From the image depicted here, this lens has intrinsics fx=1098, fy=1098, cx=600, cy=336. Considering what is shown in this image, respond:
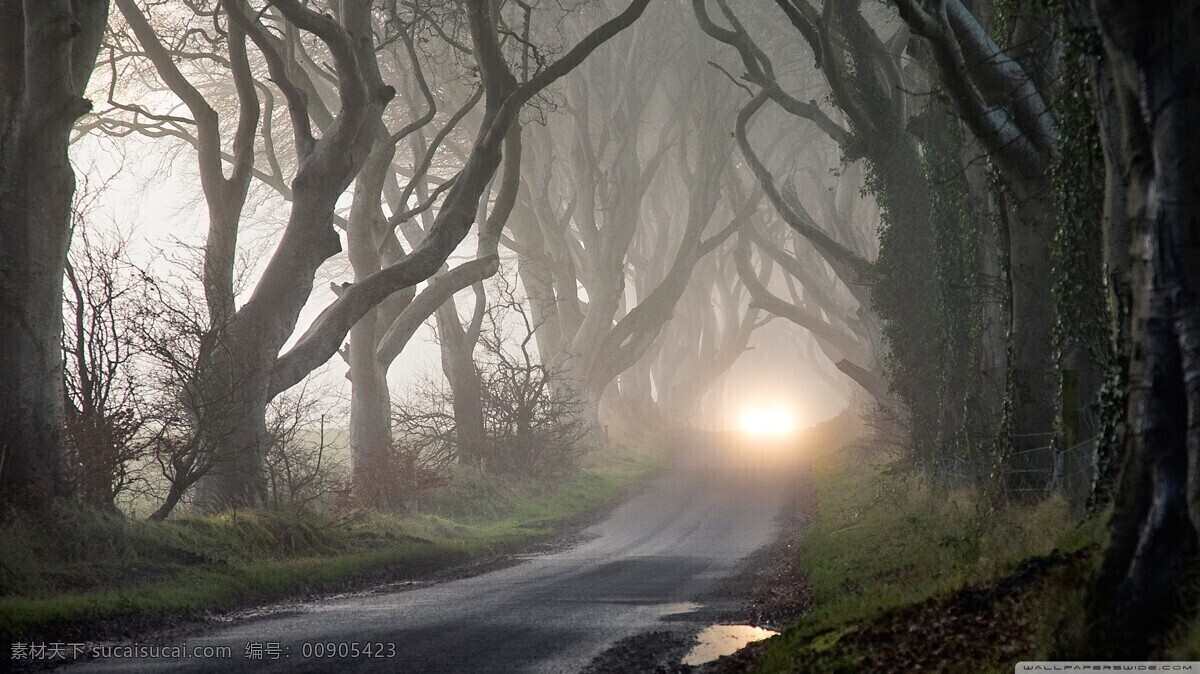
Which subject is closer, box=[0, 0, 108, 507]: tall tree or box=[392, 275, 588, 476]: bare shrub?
box=[0, 0, 108, 507]: tall tree

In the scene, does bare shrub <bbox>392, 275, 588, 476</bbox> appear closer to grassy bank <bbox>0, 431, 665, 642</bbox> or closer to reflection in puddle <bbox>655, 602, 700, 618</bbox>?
grassy bank <bbox>0, 431, 665, 642</bbox>

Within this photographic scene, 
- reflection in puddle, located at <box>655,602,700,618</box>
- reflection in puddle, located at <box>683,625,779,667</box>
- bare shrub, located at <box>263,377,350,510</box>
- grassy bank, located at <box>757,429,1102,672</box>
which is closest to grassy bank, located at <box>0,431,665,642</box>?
bare shrub, located at <box>263,377,350,510</box>

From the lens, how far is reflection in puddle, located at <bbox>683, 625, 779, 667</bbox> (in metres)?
8.35

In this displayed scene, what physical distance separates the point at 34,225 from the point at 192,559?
4.26 meters

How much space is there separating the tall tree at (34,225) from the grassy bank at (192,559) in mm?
896

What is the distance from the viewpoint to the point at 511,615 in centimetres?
1016

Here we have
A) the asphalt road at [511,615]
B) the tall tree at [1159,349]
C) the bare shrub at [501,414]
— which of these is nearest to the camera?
the tall tree at [1159,349]

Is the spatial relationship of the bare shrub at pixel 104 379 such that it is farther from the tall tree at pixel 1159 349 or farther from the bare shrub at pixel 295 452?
the tall tree at pixel 1159 349

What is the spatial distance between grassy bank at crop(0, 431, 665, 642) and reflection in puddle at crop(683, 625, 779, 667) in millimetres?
4821

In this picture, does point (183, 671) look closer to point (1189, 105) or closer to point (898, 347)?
point (1189, 105)

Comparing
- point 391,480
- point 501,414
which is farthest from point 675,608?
point 501,414

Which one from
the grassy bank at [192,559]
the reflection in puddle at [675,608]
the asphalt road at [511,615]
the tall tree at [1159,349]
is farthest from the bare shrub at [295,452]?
the tall tree at [1159,349]

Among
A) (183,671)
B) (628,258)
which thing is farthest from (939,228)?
(628,258)

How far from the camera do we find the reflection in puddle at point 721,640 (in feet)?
27.4
